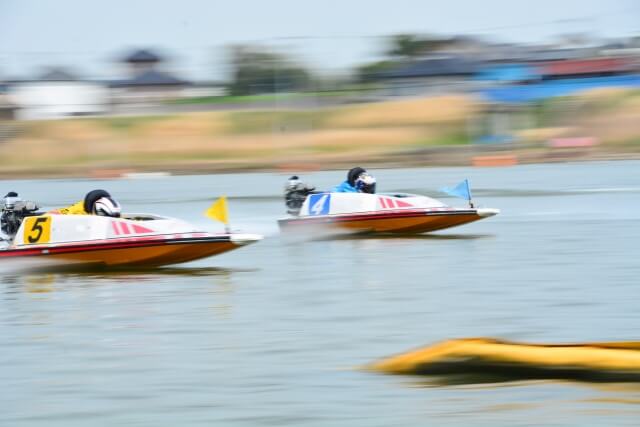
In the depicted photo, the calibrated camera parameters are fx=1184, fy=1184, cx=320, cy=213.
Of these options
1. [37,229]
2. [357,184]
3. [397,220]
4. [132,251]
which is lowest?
[397,220]

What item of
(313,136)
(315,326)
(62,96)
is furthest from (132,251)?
(62,96)

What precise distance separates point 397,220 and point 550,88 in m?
48.3

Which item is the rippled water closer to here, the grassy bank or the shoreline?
the shoreline

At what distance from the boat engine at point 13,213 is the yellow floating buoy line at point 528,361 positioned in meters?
7.59

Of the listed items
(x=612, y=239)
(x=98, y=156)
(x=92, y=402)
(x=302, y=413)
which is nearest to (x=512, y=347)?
(x=302, y=413)

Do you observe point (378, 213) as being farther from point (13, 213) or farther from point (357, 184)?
point (13, 213)

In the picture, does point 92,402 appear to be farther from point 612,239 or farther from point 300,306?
point 612,239

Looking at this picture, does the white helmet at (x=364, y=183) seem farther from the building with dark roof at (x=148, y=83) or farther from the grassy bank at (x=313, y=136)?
the building with dark roof at (x=148, y=83)

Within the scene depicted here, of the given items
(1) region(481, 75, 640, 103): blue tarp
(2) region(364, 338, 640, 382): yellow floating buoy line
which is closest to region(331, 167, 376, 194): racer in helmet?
(2) region(364, 338, 640, 382): yellow floating buoy line

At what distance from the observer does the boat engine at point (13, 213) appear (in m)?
14.5

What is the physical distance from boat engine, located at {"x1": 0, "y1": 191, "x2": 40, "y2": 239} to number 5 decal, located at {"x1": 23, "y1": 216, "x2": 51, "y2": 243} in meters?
0.64

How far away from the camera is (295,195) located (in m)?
18.6

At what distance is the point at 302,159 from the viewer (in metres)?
54.5

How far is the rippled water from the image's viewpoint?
7.42 m
